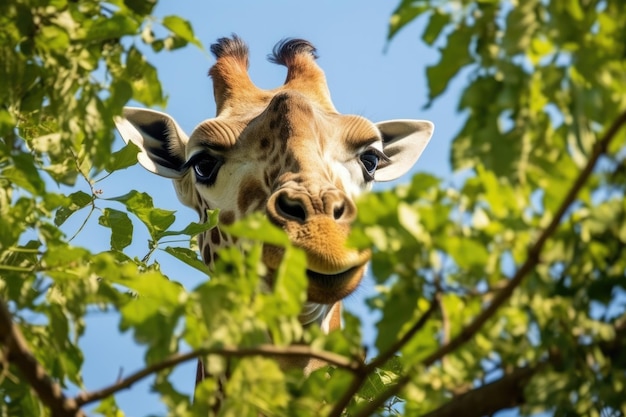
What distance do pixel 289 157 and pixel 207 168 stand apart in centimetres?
94

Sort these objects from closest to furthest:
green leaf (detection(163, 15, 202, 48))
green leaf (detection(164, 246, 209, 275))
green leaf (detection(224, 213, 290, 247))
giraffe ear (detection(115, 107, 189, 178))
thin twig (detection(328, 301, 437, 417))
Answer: green leaf (detection(224, 213, 290, 247)), thin twig (detection(328, 301, 437, 417)), green leaf (detection(163, 15, 202, 48)), green leaf (detection(164, 246, 209, 275)), giraffe ear (detection(115, 107, 189, 178))

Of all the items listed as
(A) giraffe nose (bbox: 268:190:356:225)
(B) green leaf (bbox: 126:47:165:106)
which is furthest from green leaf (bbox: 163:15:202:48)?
(A) giraffe nose (bbox: 268:190:356:225)

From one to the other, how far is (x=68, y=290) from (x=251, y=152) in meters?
3.42

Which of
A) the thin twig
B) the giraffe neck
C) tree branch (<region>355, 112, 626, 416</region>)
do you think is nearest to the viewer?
tree branch (<region>355, 112, 626, 416</region>)

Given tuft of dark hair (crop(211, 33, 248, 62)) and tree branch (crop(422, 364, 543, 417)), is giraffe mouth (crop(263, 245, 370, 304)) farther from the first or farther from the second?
tuft of dark hair (crop(211, 33, 248, 62))

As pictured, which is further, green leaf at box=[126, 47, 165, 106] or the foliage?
green leaf at box=[126, 47, 165, 106]

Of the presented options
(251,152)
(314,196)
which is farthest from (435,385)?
(251,152)

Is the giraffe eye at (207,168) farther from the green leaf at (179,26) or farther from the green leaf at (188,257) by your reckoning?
the green leaf at (179,26)

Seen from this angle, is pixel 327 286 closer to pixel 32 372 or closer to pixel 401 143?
pixel 32 372

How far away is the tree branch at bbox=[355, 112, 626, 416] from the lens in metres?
2.57

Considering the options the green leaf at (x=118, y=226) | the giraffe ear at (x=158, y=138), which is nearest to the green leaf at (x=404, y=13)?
the green leaf at (x=118, y=226)

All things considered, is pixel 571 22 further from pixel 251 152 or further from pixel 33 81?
pixel 251 152

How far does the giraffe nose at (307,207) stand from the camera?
5395 millimetres

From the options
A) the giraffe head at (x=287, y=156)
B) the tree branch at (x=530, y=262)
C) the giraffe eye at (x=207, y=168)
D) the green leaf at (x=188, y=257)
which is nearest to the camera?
the tree branch at (x=530, y=262)
